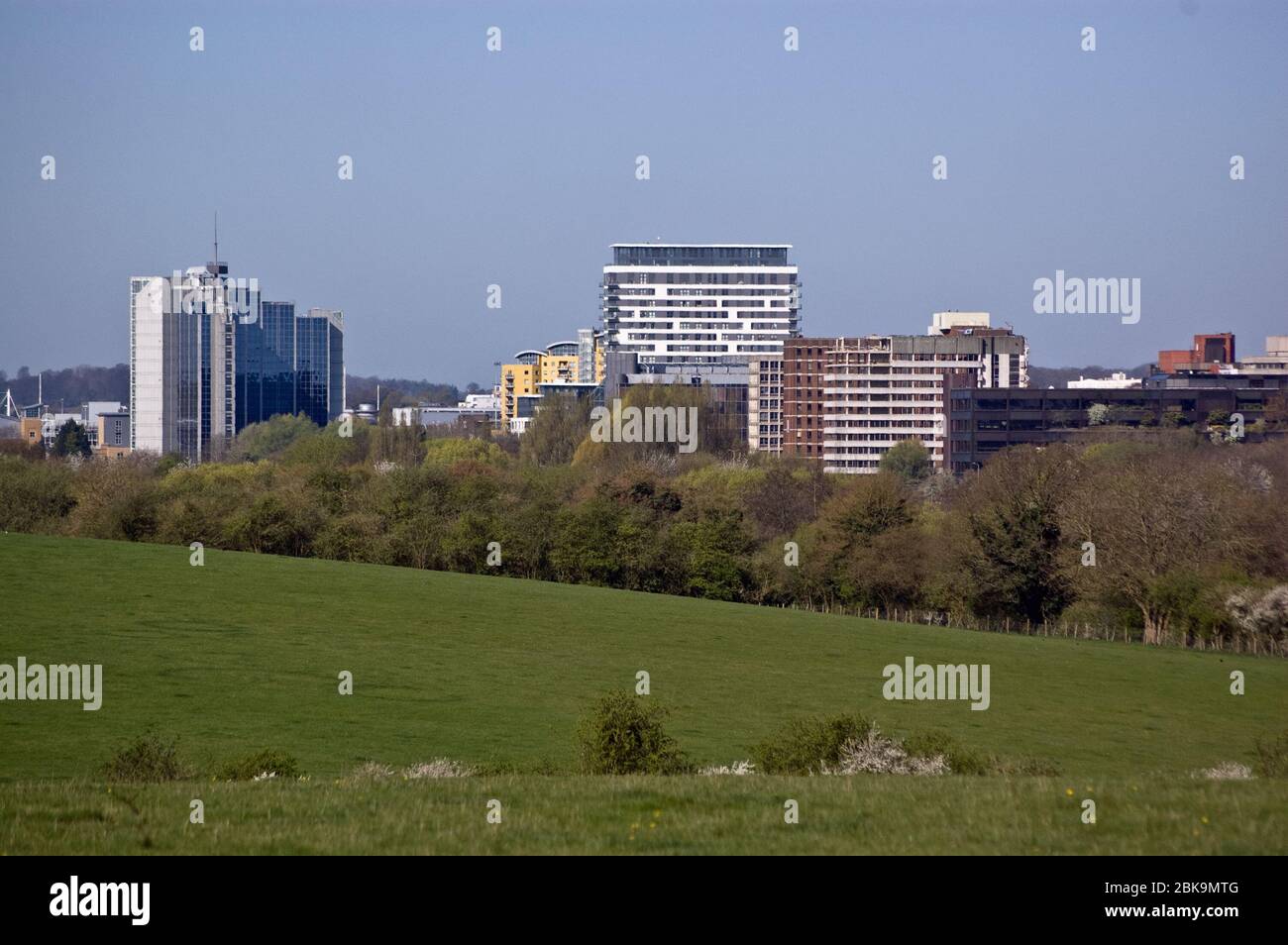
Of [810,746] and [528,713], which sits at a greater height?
[810,746]

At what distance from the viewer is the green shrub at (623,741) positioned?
23.5 metres

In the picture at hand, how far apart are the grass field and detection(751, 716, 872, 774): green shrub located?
4.27 m

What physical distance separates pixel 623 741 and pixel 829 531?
5733 cm

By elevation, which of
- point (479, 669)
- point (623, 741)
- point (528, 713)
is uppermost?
point (623, 741)

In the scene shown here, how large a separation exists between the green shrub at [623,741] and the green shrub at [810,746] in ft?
5.08

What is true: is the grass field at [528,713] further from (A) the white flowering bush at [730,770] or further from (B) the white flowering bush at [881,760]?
(B) the white flowering bush at [881,760]

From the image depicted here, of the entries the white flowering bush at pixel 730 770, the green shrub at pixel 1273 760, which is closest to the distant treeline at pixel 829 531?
the green shrub at pixel 1273 760

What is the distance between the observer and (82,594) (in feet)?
186

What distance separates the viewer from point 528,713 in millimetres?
42969

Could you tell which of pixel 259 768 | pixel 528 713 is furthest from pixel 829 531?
pixel 259 768

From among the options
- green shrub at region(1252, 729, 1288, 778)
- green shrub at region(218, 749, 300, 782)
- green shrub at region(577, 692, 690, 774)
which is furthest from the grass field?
green shrub at region(1252, 729, 1288, 778)

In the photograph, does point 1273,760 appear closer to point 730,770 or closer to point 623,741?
point 730,770
